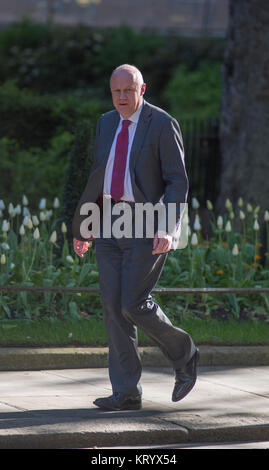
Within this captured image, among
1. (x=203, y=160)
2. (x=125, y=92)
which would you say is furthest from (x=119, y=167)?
(x=203, y=160)

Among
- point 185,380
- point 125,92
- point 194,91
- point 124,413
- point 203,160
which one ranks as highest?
point 194,91

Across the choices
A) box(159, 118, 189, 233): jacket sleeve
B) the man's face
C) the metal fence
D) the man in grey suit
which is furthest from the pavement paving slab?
the metal fence

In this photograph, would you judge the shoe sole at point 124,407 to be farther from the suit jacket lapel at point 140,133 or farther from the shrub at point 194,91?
the shrub at point 194,91

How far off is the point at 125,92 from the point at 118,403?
1.82 m

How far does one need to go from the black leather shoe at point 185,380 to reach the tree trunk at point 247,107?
6.07 meters

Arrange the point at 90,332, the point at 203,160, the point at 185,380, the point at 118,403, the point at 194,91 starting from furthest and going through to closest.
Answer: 1. the point at 194,91
2. the point at 203,160
3. the point at 90,332
4. the point at 185,380
5. the point at 118,403

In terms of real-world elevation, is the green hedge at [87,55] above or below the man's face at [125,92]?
above

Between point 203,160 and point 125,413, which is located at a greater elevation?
point 203,160

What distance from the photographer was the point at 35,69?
22.3 m

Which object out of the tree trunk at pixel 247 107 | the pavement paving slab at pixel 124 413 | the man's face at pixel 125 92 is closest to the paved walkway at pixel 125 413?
the pavement paving slab at pixel 124 413

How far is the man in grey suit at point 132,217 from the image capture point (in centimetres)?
564

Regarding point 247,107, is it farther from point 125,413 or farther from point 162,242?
point 125,413

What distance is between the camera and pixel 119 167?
5723 mm

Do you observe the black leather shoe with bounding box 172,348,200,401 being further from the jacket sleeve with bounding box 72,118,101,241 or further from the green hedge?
the green hedge
